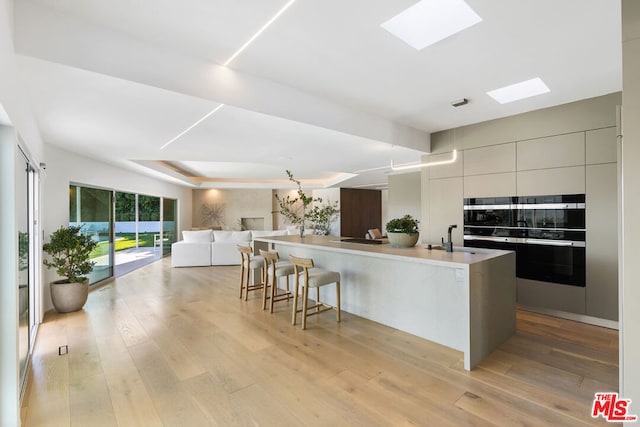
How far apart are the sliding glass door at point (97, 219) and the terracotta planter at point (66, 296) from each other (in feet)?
3.09

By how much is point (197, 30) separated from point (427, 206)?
166 inches

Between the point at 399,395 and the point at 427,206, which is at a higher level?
the point at 427,206

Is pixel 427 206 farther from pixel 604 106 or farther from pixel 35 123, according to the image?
pixel 35 123

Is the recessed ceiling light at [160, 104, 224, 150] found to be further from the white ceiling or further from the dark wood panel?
the dark wood panel

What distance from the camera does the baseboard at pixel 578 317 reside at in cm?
345

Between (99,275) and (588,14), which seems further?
(99,275)

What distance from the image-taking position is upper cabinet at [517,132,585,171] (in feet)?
11.9

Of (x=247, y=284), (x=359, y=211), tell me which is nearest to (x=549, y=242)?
(x=247, y=284)

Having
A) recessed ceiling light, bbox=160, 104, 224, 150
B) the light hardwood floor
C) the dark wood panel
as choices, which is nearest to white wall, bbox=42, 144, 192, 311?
the light hardwood floor

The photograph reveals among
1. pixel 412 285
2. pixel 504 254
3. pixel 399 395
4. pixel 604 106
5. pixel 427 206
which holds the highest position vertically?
pixel 604 106

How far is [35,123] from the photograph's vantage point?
3102 millimetres

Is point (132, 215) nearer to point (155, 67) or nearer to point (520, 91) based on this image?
point (155, 67)

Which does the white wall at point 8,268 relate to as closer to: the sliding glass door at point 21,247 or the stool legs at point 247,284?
the sliding glass door at point 21,247

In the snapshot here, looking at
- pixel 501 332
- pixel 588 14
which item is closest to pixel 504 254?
pixel 501 332
